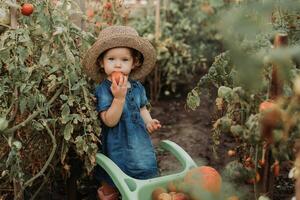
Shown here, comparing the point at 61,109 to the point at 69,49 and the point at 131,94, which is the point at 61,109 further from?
the point at 131,94

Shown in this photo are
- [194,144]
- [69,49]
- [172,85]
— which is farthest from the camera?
[172,85]

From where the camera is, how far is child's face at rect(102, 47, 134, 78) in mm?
2436

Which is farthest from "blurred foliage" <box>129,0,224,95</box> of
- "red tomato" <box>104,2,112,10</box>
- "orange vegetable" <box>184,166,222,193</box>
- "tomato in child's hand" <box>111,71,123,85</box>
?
"orange vegetable" <box>184,166,222,193</box>

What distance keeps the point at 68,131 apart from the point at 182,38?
2.86m

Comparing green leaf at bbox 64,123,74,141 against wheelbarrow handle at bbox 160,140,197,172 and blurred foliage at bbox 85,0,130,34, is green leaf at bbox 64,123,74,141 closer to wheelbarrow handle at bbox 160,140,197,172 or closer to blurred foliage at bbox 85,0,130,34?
wheelbarrow handle at bbox 160,140,197,172

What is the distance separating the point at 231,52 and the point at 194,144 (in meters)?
2.34

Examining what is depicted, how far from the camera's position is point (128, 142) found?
2482 millimetres

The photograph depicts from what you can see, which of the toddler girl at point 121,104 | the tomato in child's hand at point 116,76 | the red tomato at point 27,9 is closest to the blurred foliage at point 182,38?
the toddler girl at point 121,104

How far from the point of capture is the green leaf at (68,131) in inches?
88.1

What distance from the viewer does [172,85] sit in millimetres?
4648

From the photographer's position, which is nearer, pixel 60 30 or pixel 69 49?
pixel 60 30

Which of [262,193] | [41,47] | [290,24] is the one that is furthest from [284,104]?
[41,47]

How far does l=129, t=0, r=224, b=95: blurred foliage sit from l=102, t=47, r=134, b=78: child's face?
2.06m

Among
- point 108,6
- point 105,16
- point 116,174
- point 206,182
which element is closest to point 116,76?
point 116,174
